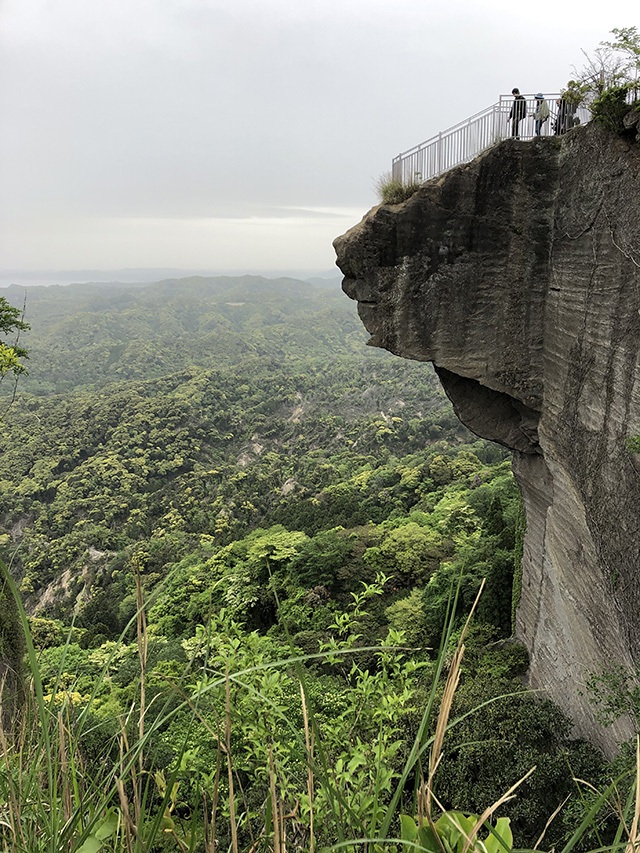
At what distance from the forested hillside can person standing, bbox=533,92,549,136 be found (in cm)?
710

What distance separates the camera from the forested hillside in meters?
2.65

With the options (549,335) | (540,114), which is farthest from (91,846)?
(540,114)

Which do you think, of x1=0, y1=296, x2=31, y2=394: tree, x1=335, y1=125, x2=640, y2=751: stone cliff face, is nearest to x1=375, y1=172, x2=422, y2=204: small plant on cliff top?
x1=335, y1=125, x2=640, y2=751: stone cliff face

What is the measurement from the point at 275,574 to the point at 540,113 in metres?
14.0

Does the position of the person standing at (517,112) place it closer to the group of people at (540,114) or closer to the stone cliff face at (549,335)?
the group of people at (540,114)

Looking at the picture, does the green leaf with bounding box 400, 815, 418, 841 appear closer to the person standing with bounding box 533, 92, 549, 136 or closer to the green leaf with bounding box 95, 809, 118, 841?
the green leaf with bounding box 95, 809, 118, 841

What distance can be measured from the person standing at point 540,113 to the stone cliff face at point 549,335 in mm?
392

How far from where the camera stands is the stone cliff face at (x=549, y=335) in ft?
20.4

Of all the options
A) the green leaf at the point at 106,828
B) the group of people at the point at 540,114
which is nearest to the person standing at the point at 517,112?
the group of people at the point at 540,114

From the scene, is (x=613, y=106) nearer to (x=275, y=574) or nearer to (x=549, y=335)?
(x=549, y=335)

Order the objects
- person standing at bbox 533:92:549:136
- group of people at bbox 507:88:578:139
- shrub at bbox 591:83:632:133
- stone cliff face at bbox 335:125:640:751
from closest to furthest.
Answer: shrub at bbox 591:83:632:133 → stone cliff face at bbox 335:125:640:751 → group of people at bbox 507:88:578:139 → person standing at bbox 533:92:549:136

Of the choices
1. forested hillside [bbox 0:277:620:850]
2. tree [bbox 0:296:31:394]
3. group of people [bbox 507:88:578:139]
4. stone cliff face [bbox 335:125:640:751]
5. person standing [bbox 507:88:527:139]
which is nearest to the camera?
forested hillside [bbox 0:277:620:850]

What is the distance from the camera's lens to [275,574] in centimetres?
1683

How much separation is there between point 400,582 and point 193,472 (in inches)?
1372
